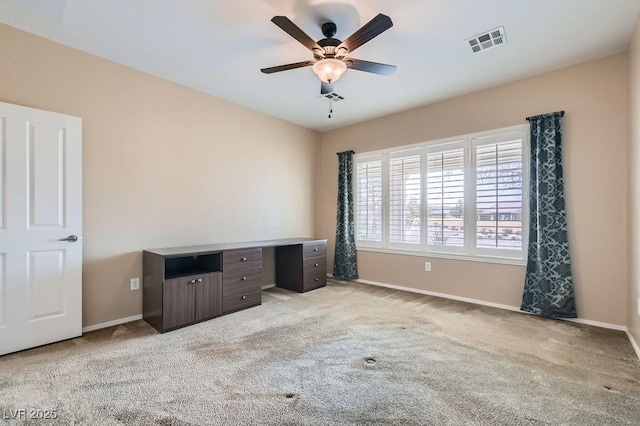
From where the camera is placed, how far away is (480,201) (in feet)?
12.5

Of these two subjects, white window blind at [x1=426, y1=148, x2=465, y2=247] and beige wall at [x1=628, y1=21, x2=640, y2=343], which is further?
white window blind at [x1=426, y1=148, x2=465, y2=247]

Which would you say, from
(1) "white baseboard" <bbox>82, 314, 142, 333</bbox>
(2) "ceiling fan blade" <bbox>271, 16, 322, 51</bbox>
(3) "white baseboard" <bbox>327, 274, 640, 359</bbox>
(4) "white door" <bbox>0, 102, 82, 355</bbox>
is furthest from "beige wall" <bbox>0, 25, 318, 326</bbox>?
(2) "ceiling fan blade" <bbox>271, 16, 322, 51</bbox>

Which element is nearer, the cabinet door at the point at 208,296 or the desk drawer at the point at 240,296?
the cabinet door at the point at 208,296

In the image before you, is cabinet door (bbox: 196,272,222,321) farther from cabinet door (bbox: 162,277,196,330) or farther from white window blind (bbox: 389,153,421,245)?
white window blind (bbox: 389,153,421,245)

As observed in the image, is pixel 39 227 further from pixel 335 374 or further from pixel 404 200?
pixel 404 200

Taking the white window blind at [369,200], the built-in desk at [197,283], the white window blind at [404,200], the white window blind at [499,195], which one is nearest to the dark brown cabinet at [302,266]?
the built-in desk at [197,283]

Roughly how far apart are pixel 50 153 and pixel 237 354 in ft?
8.03

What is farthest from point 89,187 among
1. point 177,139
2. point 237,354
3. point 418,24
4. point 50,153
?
point 418,24

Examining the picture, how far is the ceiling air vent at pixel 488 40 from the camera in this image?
104 inches

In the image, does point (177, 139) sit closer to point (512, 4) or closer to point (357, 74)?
point (357, 74)

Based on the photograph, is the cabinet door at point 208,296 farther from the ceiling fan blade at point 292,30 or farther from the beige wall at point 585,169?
the beige wall at point 585,169

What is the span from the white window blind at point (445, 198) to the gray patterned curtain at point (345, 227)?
4.44 feet

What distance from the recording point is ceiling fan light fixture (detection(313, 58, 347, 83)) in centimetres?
250

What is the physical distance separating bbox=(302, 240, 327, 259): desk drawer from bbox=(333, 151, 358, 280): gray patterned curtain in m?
0.55
